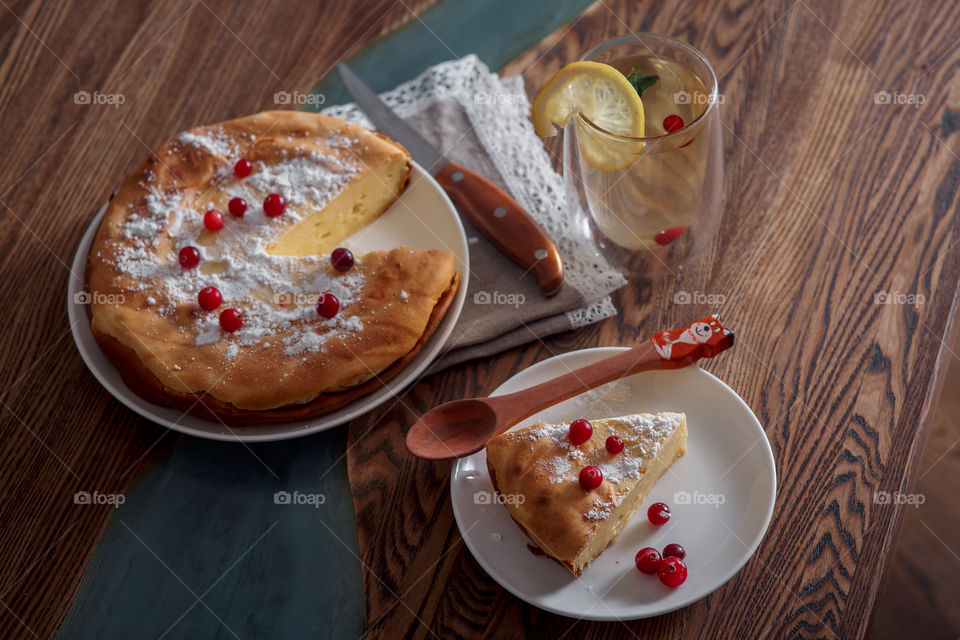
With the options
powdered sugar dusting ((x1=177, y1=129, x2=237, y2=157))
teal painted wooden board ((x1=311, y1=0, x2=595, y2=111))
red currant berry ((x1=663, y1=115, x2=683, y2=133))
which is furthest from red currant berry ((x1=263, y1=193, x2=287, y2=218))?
red currant berry ((x1=663, y1=115, x2=683, y2=133))

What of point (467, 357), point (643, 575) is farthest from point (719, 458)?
point (467, 357)

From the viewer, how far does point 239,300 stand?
170cm

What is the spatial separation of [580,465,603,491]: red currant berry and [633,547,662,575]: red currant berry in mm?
139

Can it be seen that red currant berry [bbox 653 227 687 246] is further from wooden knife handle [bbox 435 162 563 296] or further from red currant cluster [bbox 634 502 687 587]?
red currant cluster [bbox 634 502 687 587]

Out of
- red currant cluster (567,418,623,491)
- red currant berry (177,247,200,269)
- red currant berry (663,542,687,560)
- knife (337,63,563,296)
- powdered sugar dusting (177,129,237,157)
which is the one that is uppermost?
powdered sugar dusting (177,129,237,157)

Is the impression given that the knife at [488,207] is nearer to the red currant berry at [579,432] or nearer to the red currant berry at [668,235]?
the red currant berry at [668,235]

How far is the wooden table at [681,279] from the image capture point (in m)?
1.52

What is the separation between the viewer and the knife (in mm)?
1791

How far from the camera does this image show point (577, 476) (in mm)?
1458

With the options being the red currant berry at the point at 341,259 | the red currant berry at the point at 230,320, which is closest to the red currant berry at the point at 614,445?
the red currant berry at the point at 341,259

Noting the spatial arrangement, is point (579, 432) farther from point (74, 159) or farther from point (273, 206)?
point (74, 159)

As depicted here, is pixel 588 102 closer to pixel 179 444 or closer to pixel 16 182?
pixel 179 444

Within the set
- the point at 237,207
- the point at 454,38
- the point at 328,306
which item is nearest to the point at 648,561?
the point at 328,306

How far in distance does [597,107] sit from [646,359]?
48 cm
